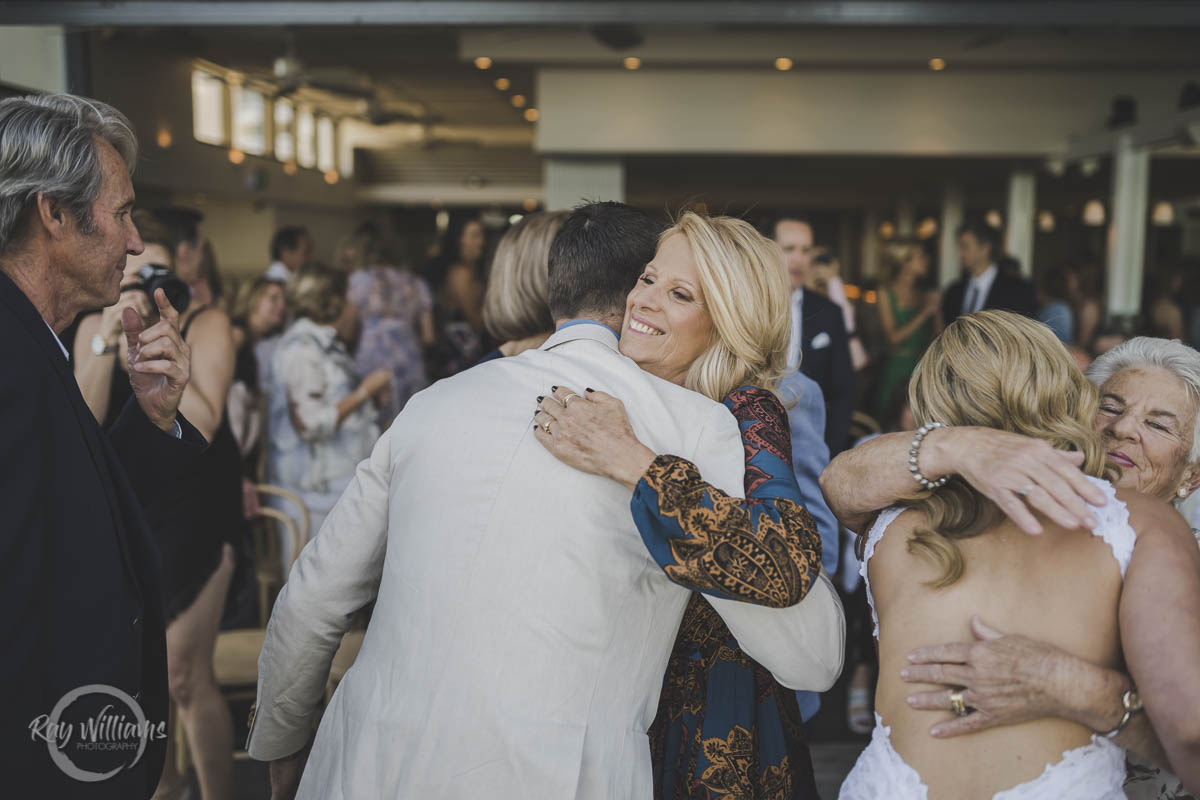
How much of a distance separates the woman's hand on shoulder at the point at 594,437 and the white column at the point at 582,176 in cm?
744

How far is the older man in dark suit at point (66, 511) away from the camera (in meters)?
1.37

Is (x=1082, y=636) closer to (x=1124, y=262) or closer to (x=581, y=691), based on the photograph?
(x=581, y=691)

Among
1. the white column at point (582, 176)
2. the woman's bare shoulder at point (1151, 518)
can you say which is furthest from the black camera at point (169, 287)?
the white column at point (582, 176)

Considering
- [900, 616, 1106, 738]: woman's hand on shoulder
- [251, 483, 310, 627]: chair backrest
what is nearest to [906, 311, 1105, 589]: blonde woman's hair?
[900, 616, 1106, 738]: woman's hand on shoulder

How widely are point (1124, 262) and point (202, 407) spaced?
7535mm

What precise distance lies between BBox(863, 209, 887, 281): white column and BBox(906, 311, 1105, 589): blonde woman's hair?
1559cm

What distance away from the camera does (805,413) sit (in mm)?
2514

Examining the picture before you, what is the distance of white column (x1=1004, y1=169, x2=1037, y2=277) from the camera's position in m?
9.78

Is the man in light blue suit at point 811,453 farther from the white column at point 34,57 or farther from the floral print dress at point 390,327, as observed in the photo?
the white column at point 34,57

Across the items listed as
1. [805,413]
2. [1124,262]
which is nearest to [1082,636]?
[805,413]

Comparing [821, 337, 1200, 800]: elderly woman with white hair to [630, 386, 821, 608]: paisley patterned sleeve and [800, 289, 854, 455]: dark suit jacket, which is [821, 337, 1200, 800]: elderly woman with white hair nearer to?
[630, 386, 821, 608]: paisley patterned sleeve

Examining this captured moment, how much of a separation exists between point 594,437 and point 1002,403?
674 millimetres

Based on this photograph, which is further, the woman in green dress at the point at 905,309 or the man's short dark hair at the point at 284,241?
the woman in green dress at the point at 905,309

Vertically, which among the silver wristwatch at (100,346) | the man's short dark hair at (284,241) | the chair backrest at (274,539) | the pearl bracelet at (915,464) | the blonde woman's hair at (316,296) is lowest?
the chair backrest at (274,539)
